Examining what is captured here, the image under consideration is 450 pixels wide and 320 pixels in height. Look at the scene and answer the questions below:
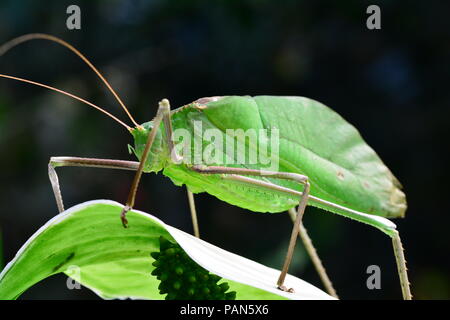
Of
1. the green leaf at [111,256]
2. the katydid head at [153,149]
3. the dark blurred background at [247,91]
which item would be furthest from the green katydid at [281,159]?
the dark blurred background at [247,91]

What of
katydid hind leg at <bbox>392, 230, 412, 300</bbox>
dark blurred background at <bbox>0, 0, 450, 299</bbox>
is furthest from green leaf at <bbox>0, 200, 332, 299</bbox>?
dark blurred background at <bbox>0, 0, 450, 299</bbox>

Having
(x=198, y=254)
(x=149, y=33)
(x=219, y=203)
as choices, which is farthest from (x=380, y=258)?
(x=198, y=254)

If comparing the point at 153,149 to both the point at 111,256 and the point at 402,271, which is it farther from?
the point at 402,271

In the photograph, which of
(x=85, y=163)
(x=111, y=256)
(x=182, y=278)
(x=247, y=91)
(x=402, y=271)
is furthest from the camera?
(x=247, y=91)

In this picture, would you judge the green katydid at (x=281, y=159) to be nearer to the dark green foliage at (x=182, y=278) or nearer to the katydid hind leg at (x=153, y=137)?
the katydid hind leg at (x=153, y=137)

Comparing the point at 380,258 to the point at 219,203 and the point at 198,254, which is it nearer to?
the point at 219,203

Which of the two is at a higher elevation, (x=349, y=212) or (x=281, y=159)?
(x=281, y=159)

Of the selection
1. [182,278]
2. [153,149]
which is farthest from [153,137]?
[182,278]
